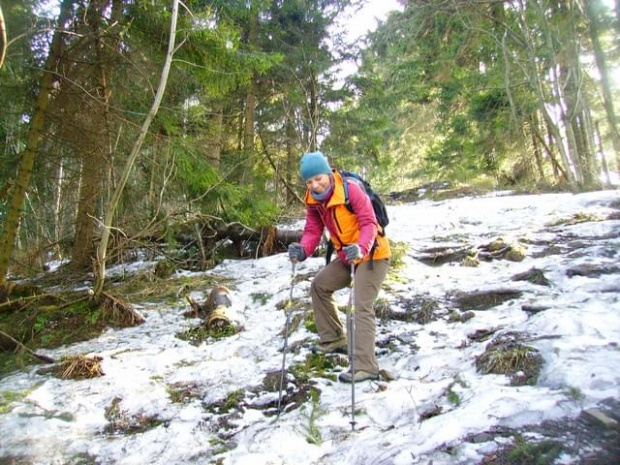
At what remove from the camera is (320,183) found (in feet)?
12.8

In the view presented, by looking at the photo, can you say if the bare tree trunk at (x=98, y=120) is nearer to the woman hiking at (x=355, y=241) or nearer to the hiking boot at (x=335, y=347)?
the woman hiking at (x=355, y=241)

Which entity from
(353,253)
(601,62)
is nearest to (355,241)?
(353,253)

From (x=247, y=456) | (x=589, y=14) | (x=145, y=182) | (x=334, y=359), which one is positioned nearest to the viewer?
(x=247, y=456)

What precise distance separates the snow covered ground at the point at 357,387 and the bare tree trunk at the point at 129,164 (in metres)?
0.93

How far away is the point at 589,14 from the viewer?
926cm

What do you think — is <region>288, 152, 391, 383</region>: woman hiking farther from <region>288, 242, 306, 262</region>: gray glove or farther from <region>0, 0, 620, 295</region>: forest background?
<region>0, 0, 620, 295</region>: forest background

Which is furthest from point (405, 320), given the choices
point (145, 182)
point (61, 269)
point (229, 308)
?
point (61, 269)

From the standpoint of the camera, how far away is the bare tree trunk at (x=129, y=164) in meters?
5.29

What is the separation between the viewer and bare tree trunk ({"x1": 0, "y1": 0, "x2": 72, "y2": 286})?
5781 millimetres

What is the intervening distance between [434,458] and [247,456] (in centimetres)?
133

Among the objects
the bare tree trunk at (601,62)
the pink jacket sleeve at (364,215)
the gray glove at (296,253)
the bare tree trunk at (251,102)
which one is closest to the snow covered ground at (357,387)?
the gray glove at (296,253)

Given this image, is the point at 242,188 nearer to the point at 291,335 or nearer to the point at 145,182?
the point at 145,182

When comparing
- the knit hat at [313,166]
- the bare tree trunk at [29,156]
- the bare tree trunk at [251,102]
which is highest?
the bare tree trunk at [251,102]

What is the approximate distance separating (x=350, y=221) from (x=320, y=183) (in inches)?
19.1
